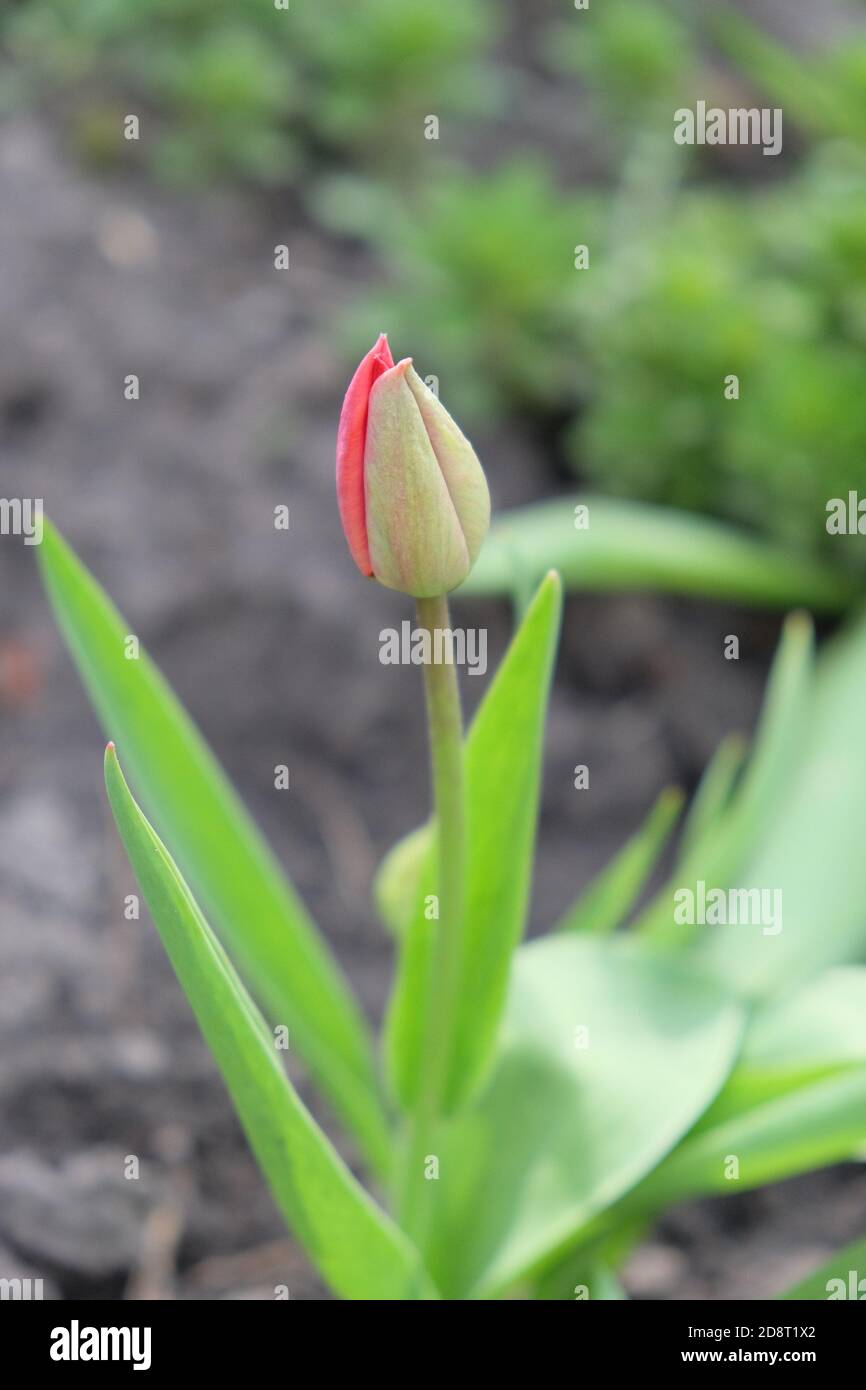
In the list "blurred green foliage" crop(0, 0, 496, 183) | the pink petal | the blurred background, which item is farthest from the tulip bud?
"blurred green foliage" crop(0, 0, 496, 183)

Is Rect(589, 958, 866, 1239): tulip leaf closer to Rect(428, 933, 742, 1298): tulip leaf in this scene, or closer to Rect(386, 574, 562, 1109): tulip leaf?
Rect(428, 933, 742, 1298): tulip leaf

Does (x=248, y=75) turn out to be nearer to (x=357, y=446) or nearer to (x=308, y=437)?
(x=308, y=437)

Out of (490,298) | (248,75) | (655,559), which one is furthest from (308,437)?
(248,75)

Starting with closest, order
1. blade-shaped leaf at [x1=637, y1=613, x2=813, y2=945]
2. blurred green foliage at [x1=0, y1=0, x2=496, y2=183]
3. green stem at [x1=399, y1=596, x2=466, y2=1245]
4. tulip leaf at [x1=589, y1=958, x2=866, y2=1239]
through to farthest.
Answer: green stem at [x1=399, y1=596, x2=466, y2=1245]
tulip leaf at [x1=589, y1=958, x2=866, y2=1239]
blade-shaped leaf at [x1=637, y1=613, x2=813, y2=945]
blurred green foliage at [x1=0, y1=0, x2=496, y2=183]

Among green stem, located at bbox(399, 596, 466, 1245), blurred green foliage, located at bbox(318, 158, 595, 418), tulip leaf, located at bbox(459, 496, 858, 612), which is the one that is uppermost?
blurred green foliage, located at bbox(318, 158, 595, 418)

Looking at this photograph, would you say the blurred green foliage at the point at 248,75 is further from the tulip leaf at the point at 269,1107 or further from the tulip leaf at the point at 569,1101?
the tulip leaf at the point at 269,1107
